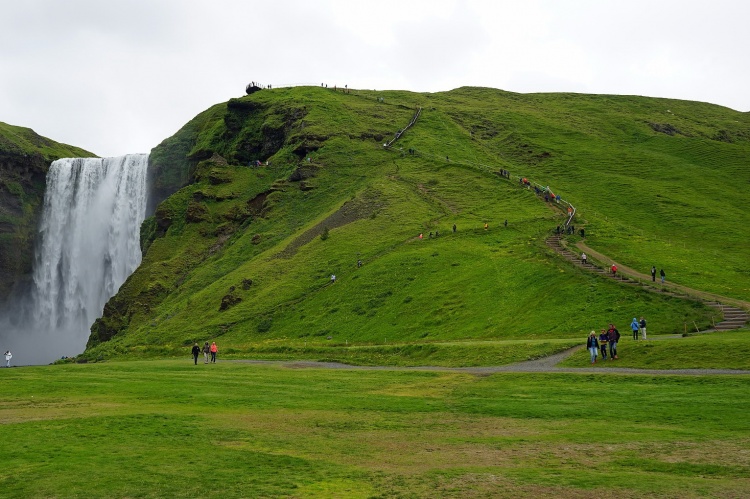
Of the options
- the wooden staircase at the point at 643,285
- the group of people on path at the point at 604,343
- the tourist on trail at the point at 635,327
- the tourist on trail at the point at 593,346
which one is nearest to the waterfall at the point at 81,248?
Result: the wooden staircase at the point at 643,285

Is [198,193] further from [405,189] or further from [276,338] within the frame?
[276,338]

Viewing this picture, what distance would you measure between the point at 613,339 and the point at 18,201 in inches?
5533

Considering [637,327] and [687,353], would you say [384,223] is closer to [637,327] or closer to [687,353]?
[637,327]

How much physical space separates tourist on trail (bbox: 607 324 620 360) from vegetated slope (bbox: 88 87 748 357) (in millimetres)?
8494

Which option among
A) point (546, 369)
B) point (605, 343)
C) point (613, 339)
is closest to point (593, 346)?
point (605, 343)

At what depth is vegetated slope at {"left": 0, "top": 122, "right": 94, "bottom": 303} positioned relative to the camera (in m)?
148

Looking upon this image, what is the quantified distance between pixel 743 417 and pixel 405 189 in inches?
3613

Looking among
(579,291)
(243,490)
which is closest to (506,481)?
(243,490)

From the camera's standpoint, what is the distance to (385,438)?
939 inches

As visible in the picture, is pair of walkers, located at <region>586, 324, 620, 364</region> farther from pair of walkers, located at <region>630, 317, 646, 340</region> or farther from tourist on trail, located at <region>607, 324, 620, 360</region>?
pair of walkers, located at <region>630, 317, 646, 340</region>

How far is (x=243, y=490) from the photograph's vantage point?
17.6 meters

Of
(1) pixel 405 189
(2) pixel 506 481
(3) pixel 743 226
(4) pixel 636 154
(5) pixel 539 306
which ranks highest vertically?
(4) pixel 636 154

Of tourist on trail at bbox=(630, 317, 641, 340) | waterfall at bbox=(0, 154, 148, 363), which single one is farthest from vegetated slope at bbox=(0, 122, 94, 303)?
tourist on trail at bbox=(630, 317, 641, 340)

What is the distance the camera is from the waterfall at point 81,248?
443 feet
